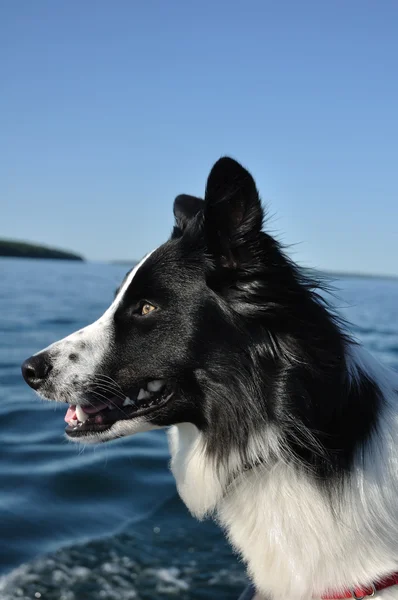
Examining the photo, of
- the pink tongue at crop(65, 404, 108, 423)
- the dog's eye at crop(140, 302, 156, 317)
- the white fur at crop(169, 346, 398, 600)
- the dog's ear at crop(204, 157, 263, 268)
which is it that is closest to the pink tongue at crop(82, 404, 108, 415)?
the pink tongue at crop(65, 404, 108, 423)

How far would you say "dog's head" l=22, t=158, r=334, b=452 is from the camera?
2.96 m

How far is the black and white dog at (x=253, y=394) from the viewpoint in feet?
9.45

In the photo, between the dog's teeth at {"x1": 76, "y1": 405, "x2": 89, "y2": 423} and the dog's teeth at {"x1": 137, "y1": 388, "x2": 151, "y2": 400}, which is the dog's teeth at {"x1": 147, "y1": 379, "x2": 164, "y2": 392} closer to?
the dog's teeth at {"x1": 137, "y1": 388, "x2": 151, "y2": 400}

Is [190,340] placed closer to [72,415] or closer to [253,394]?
[253,394]

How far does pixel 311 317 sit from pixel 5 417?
6.20 meters

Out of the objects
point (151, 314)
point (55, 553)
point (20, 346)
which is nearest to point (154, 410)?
point (151, 314)

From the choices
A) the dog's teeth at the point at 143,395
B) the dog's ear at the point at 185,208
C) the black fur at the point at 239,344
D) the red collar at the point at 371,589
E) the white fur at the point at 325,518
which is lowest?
the red collar at the point at 371,589

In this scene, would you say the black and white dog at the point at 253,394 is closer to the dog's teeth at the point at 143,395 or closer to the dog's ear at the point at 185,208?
the dog's teeth at the point at 143,395

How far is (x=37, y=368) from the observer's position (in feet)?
10.5

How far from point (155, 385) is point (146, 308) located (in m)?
0.37

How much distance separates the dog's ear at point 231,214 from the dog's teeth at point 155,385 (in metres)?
0.62

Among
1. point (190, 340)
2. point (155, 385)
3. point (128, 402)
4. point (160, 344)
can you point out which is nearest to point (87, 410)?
point (128, 402)

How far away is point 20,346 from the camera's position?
42.2 ft

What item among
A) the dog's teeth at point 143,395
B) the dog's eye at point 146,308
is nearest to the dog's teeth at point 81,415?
the dog's teeth at point 143,395
